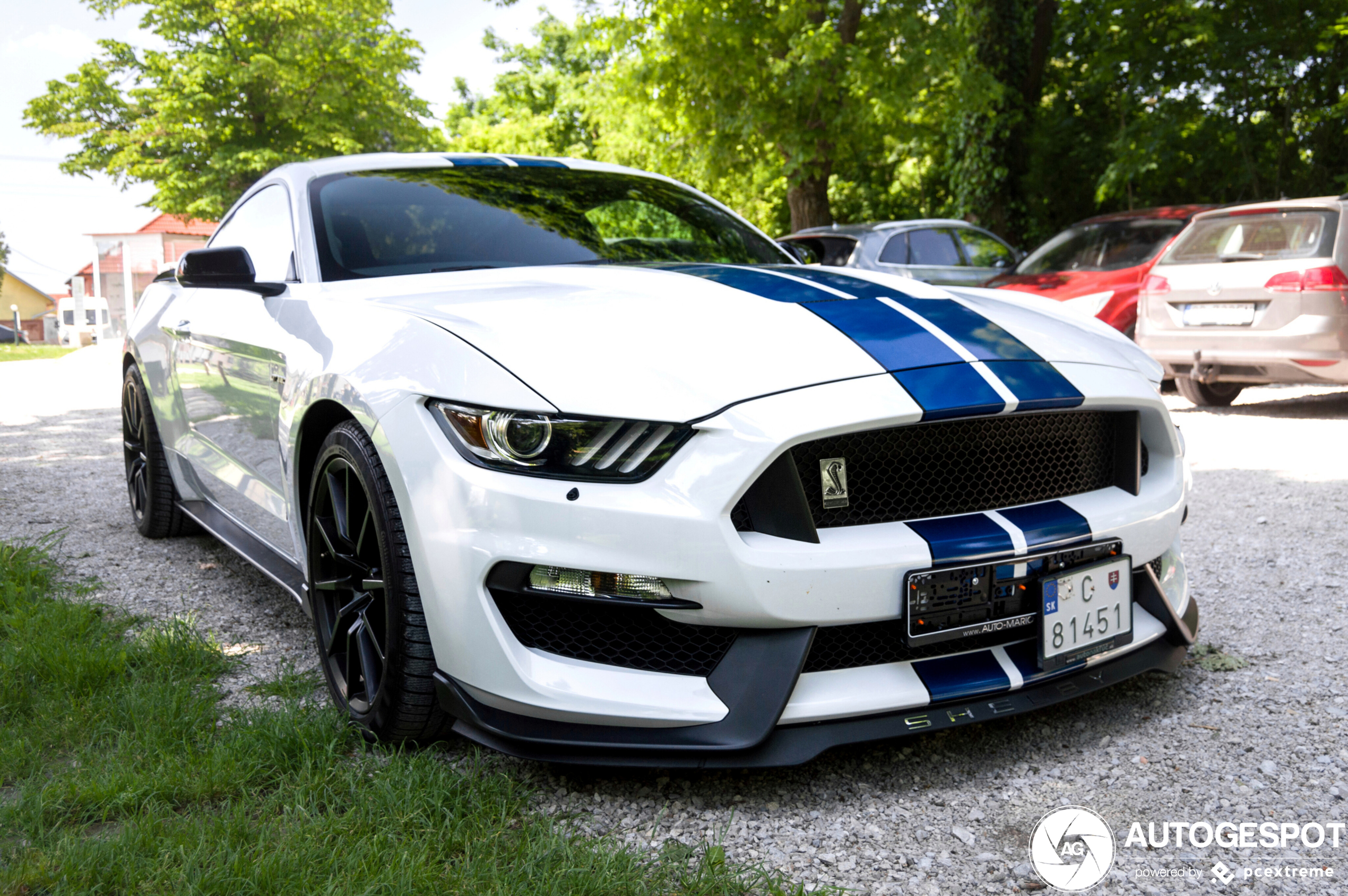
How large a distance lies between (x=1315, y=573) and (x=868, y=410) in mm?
2570

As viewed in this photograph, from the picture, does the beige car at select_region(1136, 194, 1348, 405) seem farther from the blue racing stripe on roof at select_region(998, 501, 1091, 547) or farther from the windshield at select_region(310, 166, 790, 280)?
the blue racing stripe on roof at select_region(998, 501, 1091, 547)

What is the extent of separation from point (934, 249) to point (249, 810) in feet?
28.8

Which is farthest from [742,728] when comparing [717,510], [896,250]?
[896,250]

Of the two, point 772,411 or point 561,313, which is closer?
point 772,411

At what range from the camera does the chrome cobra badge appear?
2072mm

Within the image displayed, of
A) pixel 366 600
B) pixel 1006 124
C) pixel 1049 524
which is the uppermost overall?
pixel 1006 124

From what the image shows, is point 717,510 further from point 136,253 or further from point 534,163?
point 136,253

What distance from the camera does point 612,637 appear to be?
6.66ft

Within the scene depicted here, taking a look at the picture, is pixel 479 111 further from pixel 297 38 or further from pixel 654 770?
pixel 654 770

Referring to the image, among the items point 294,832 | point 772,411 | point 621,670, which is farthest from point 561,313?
point 294,832

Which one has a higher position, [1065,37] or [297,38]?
[297,38]

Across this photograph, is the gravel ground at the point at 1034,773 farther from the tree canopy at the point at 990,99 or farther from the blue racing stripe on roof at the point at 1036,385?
the tree canopy at the point at 990,99

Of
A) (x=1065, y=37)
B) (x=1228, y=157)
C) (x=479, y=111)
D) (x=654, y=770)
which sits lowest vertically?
(x=654, y=770)

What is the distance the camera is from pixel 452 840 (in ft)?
6.18
